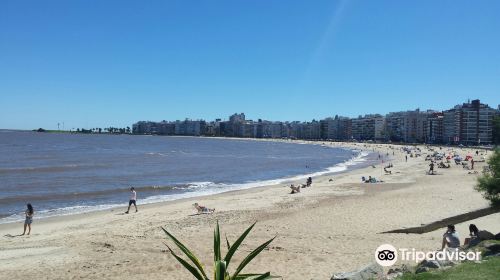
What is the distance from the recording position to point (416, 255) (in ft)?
38.5

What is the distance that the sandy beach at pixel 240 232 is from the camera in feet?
40.0

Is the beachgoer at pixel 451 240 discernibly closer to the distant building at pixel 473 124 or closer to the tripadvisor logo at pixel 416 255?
the tripadvisor logo at pixel 416 255

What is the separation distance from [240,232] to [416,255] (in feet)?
23.5

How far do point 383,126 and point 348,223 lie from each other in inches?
7439

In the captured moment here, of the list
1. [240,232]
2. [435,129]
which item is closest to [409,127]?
[435,129]

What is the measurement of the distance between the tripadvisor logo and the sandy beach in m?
0.59

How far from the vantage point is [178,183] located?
126 feet

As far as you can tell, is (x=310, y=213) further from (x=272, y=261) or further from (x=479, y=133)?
(x=479, y=133)

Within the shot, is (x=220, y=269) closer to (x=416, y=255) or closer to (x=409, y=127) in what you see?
(x=416, y=255)

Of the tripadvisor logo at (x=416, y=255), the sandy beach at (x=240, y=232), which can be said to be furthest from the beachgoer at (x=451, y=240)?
the sandy beach at (x=240, y=232)

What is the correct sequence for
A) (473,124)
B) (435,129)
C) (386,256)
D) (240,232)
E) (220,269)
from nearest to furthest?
(220,269) < (386,256) < (240,232) < (473,124) < (435,129)

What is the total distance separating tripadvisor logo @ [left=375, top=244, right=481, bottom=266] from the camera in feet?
29.4

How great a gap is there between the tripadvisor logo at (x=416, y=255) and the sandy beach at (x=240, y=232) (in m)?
0.59

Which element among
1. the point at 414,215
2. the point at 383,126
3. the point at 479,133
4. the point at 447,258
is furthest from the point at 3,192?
the point at 383,126
